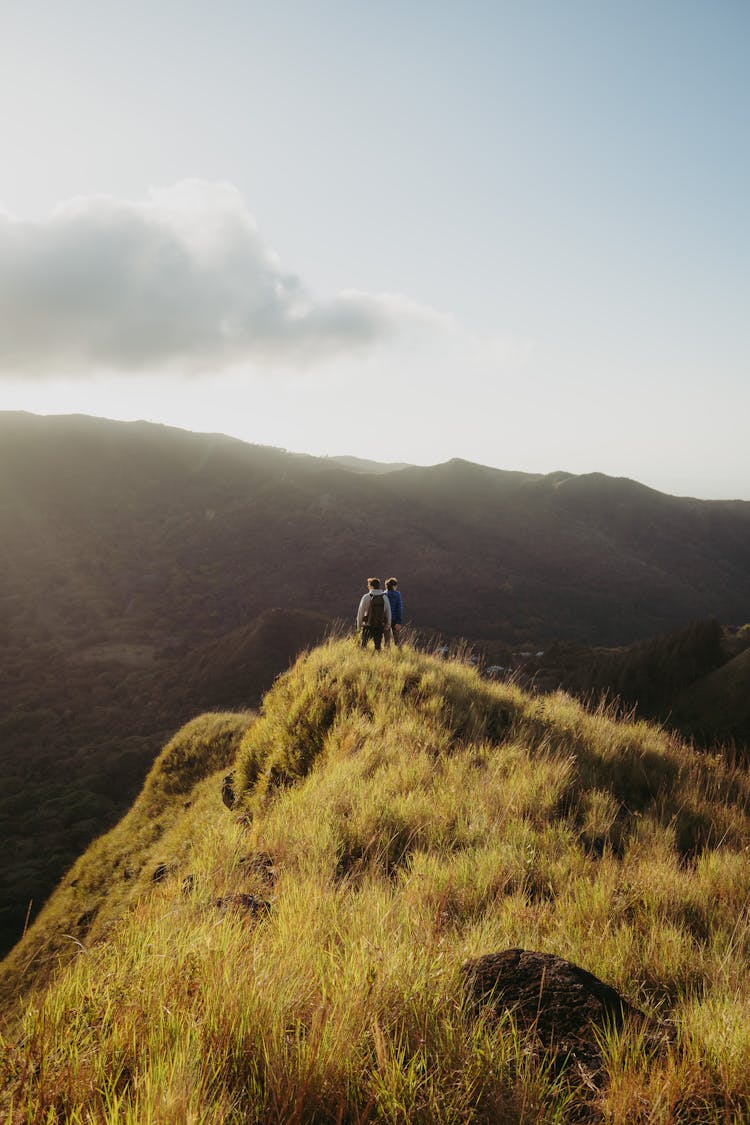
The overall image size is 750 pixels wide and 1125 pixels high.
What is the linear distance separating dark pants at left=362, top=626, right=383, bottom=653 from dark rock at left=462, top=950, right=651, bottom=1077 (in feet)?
26.6

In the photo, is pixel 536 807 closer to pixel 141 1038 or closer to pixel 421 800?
pixel 421 800

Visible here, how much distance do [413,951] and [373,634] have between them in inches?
325

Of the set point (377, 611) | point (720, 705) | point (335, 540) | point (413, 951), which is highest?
point (413, 951)

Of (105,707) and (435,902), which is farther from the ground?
(435,902)

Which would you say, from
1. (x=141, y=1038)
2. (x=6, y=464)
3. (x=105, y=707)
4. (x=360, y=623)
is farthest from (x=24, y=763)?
(x=6, y=464)

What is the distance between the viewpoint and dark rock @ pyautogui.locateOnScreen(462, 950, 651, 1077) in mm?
1738

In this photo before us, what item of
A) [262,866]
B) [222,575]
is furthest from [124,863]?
[222,575]

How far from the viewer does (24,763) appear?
68.6ft

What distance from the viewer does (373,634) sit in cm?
1034

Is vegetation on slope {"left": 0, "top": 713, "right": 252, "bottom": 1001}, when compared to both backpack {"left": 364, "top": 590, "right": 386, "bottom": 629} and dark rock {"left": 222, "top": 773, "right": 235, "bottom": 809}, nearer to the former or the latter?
dark rock {"left": 222, "top": 773, "right": 235, "bottom": 809}

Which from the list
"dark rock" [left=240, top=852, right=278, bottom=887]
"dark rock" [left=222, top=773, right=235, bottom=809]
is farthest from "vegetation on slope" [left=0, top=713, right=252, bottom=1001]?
"dark rock" [left=240, top=852, right=278, bottom=887]

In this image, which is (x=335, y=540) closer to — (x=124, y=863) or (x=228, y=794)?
(x=124, y=863)

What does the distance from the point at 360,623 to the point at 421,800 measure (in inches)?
245

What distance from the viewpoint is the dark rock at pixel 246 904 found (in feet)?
8.65
